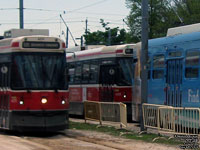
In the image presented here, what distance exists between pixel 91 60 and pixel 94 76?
96cm

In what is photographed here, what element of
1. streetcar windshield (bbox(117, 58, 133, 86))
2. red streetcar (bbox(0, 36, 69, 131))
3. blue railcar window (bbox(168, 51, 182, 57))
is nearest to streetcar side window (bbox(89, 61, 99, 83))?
streetcar windshield (bbox(117, 58, 133, 86))

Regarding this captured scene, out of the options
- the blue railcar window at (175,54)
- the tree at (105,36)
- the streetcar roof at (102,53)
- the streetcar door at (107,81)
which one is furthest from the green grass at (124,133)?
the tree at (105,36)

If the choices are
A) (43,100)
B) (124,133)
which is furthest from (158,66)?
(43,100)

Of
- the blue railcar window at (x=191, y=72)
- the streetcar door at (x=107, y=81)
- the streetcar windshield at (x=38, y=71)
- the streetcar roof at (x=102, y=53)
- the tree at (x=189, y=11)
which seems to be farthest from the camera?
the tree at (x=189, y=11)

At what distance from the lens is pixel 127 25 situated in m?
66.3

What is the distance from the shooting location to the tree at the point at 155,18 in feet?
195

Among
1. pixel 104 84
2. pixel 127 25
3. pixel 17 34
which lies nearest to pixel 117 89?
pixel 104 84

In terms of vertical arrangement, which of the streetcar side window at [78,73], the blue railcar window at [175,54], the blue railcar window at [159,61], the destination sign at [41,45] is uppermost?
the destination sign at [41,45]

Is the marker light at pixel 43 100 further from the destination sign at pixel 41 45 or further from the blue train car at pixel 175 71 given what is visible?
the blue train car at pixel 175 71

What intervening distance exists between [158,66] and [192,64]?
8.03ft

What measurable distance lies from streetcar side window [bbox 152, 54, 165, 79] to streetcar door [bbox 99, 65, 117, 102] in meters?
4.79

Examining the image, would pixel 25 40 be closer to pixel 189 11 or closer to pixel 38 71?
pixel 38 71

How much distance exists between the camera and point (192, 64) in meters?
16.8

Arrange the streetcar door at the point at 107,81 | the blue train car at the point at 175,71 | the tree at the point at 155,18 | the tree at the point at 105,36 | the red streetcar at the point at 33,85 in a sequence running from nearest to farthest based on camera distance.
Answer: the blue train car at the point at 175,71
the red streetcar at the point at 33,85
the streetcar door at the point at 107,81
the tree at the point at 155,18
the tree at the point at 105,36
